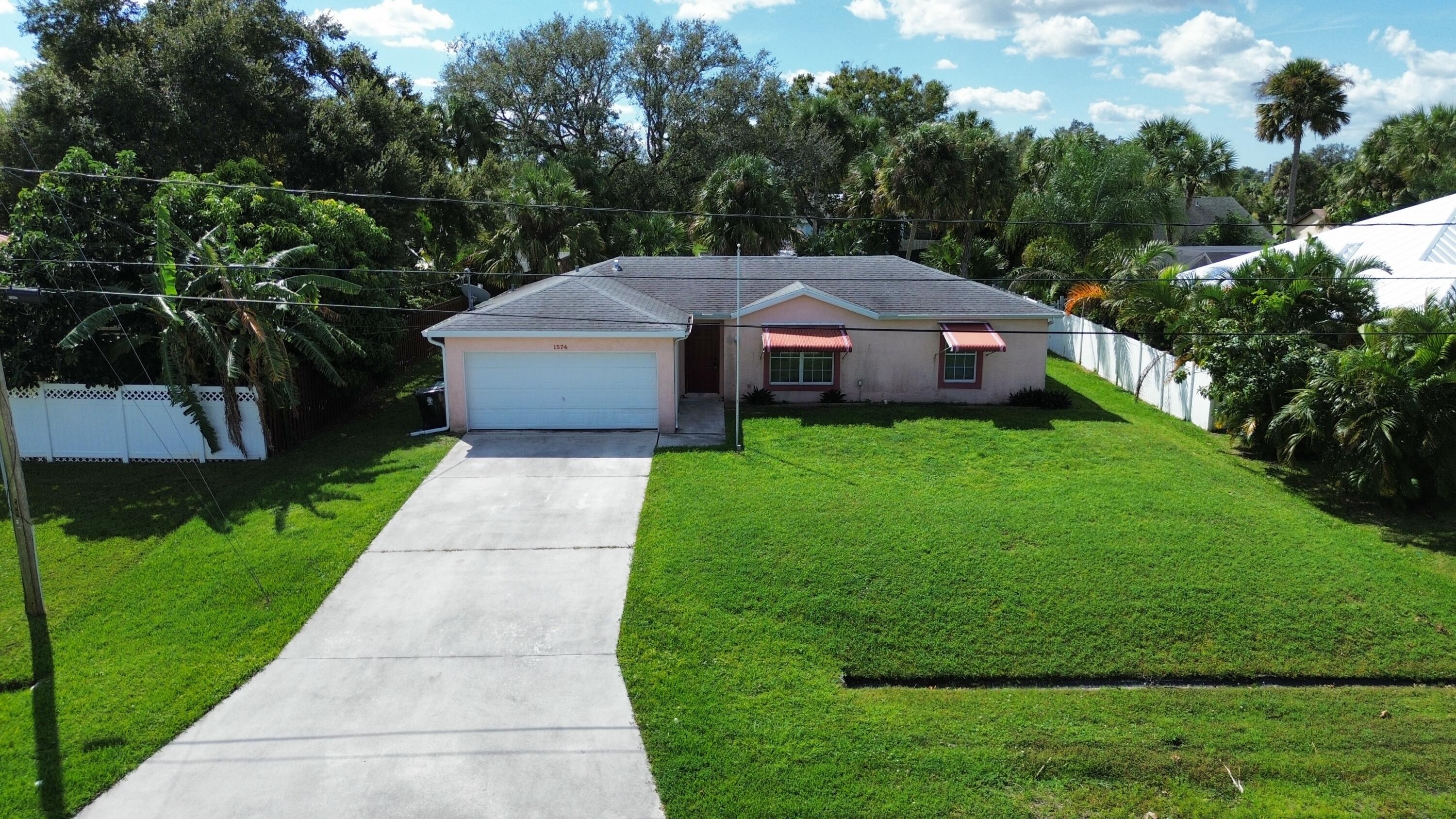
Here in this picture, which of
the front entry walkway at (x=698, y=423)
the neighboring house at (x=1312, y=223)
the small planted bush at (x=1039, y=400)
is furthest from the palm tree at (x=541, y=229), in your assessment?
the neighboring house at (x=1312, y=223)

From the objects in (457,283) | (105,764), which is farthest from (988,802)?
(457,283)

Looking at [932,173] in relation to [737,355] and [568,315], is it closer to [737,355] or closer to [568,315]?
[737,355]

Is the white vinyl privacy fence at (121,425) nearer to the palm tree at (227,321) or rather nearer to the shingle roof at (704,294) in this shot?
the palm tree at (227,321)

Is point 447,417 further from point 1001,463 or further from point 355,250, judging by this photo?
point 1001,463

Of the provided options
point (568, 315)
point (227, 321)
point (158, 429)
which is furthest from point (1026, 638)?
point (158, 429)

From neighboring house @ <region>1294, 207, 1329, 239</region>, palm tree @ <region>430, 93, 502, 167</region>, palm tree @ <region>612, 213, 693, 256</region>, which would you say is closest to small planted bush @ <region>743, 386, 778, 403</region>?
palm tree @ <region>612, 213, 693, 256</region>

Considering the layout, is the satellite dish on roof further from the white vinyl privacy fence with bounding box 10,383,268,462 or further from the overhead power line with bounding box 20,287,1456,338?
the white vinyl privacy fence with bounding box 10,383,268,462
